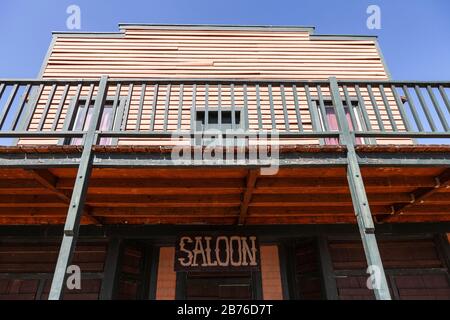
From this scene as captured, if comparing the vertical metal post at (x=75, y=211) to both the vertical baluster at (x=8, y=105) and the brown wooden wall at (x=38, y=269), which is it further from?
the brown wooden wall at (x=38, y=269)

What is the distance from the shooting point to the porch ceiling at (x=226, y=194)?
4289 mm

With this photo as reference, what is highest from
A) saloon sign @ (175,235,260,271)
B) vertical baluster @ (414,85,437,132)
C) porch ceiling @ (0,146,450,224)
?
vertical baluster @ (414,85,437,132)

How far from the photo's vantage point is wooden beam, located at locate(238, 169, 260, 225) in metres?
4.16

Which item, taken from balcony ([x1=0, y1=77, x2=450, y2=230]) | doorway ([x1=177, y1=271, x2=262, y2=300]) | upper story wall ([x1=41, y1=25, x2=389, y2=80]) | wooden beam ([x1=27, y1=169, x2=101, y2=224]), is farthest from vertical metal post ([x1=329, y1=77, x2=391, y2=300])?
upper story wall ([x1=41, y1=25, x2=389, y2=80])

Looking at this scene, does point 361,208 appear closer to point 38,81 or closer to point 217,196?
point 217,196

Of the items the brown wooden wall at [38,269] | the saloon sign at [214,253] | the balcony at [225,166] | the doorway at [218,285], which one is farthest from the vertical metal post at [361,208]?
the brown wooden wall at [38,269]

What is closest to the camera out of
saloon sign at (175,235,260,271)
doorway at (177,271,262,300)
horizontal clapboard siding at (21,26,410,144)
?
saloon sign at (175,235,260,271)

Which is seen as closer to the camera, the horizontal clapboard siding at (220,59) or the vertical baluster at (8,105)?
the vertical baluster at (8,105)

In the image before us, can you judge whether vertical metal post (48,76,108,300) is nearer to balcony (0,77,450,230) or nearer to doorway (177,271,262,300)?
balcony (0,77,450,230)

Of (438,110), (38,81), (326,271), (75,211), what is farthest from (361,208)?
(38,81)

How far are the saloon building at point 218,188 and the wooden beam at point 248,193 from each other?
3cm

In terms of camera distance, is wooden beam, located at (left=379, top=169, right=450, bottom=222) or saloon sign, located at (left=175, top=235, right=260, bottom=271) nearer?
wooden beam, located at (left=379, top=169, right=450, bottom=222)

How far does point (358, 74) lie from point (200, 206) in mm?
6266

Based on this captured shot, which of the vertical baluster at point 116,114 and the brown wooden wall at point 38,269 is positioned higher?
the vertical baluster at point 116,114
